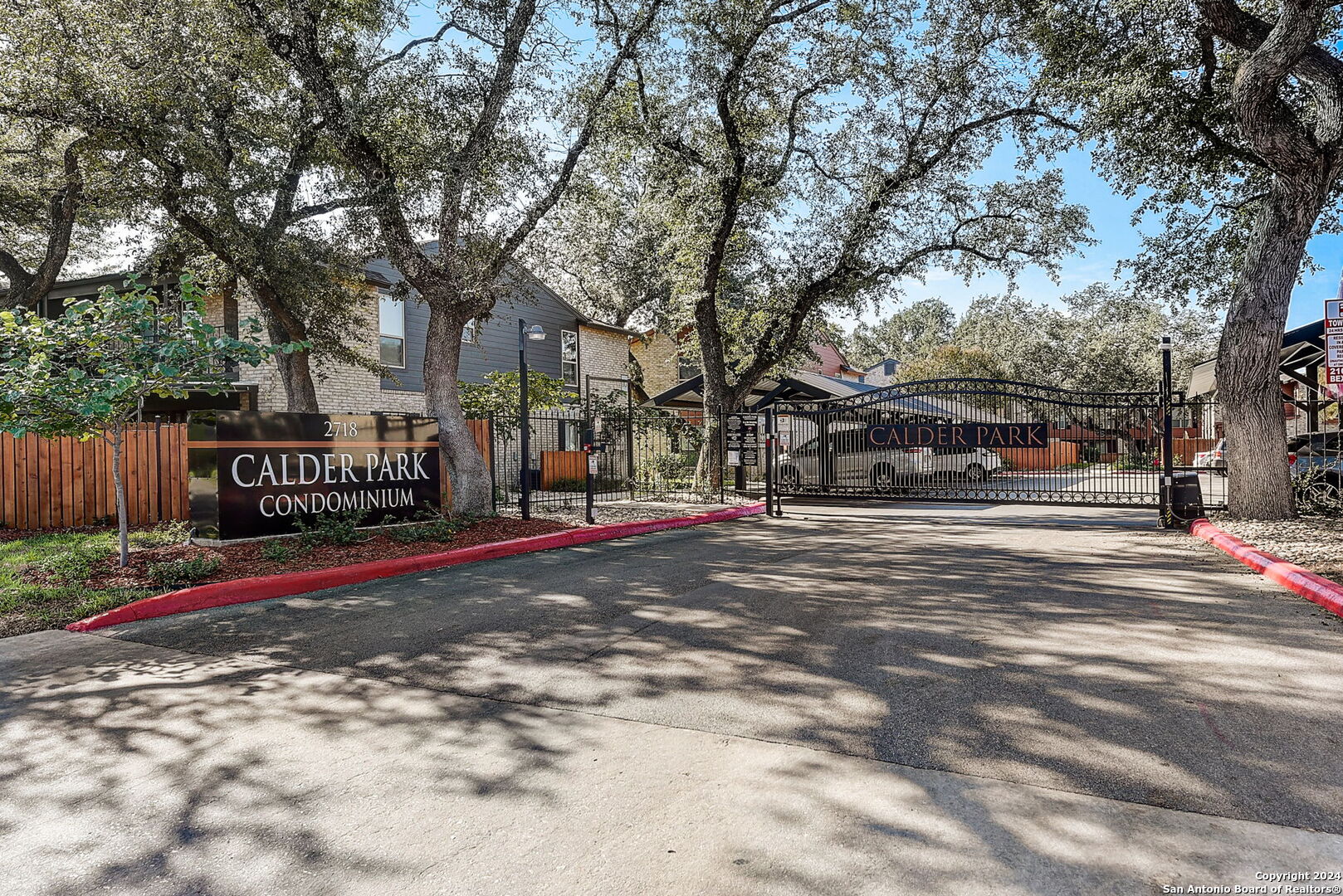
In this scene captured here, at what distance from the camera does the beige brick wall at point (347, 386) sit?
1769 cm

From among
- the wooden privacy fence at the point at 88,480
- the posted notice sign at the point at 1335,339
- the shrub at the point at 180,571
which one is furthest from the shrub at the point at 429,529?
the posted notice sign at the point at 1335,339

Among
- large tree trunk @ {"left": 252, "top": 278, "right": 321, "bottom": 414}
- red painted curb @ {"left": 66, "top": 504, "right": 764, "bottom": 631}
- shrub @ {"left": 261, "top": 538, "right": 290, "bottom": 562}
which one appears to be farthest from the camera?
large tree trunk @ {"left": 252, "top": 278, "right": 321, "bottom": 414}

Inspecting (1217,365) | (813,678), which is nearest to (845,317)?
(1217,365)

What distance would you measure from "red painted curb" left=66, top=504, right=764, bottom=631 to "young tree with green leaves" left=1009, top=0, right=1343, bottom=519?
9.81 m

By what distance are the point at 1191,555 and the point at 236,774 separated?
1011cm

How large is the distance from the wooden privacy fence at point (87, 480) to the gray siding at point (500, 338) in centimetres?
Result: 740

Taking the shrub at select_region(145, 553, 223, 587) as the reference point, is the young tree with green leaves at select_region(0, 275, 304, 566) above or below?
above

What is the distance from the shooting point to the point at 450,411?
11961 millimetres

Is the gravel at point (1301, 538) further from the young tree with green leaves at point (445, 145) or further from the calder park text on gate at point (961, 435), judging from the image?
the young tree with green leaves at point (445, 145)

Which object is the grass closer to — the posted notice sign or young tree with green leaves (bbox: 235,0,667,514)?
young tree with green leaves (bbox: 235,0,667,514)

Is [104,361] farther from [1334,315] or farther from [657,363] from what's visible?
[657,363]

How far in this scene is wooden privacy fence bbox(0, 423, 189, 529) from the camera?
39.7ft

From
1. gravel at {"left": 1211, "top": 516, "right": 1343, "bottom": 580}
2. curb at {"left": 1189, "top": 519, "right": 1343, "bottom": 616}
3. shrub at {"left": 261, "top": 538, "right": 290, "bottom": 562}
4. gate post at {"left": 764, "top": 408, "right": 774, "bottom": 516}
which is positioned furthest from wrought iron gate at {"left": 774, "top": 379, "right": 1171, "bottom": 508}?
shrub at {"left": 261, "top": 538, "right": 290, "bottom": 562}

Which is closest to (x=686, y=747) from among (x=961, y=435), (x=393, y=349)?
(x=961, y=435)
